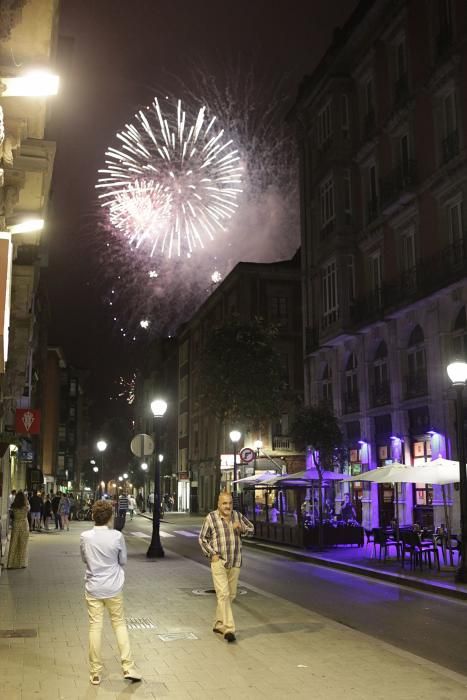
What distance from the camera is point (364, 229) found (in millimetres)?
35188

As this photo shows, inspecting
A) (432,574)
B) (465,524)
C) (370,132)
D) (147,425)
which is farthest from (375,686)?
(147,425)

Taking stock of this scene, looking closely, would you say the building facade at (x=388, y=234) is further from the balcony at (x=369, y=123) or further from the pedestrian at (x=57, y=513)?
the pedestrian at (x=57, y=513)

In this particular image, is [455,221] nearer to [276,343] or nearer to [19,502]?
[19,502]

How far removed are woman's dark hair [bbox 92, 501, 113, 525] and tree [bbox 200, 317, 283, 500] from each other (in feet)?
80.1

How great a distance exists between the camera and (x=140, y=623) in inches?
410

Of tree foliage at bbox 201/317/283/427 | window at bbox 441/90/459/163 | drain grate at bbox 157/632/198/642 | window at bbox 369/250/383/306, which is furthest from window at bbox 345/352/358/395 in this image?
drain grate at bbox 157/632/198/642

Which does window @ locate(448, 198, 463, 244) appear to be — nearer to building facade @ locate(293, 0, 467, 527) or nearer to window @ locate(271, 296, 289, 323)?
building facade @ locate(293, 0, 467, 527)

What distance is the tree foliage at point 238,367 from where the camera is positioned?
106 ft

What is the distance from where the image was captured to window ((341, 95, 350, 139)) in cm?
3728

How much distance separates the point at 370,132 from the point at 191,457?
40.6 metres

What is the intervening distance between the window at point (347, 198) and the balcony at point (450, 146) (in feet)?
27.7

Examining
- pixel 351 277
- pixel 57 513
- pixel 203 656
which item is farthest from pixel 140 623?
pixel 351 277

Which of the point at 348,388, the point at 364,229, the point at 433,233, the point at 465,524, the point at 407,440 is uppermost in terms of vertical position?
the point at 364,229

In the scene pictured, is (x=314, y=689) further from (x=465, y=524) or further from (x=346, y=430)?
(x=346, y=430)
